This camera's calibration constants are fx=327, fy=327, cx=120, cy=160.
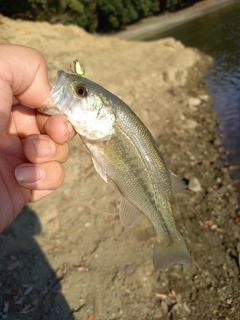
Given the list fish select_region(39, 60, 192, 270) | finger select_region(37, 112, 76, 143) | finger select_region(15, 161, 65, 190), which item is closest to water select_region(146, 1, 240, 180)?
fish select_region(39, 60, 192, 270)

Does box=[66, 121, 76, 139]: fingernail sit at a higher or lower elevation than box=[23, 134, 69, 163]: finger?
higher

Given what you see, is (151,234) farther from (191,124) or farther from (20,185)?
(191,124)

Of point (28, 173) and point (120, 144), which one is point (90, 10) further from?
point (28, 173)

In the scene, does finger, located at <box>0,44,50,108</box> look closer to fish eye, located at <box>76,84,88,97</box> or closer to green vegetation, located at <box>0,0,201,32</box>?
fish eye, located at <box>76,84,88,97</box>

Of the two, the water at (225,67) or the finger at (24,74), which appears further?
the water at (225,67)

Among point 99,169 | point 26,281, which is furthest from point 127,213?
point 26,281

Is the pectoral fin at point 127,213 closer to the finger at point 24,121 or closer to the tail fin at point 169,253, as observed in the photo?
the tail fin at point 169,253

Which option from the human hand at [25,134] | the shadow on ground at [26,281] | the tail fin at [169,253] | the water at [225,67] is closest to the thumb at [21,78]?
the human hand at [25,134]
